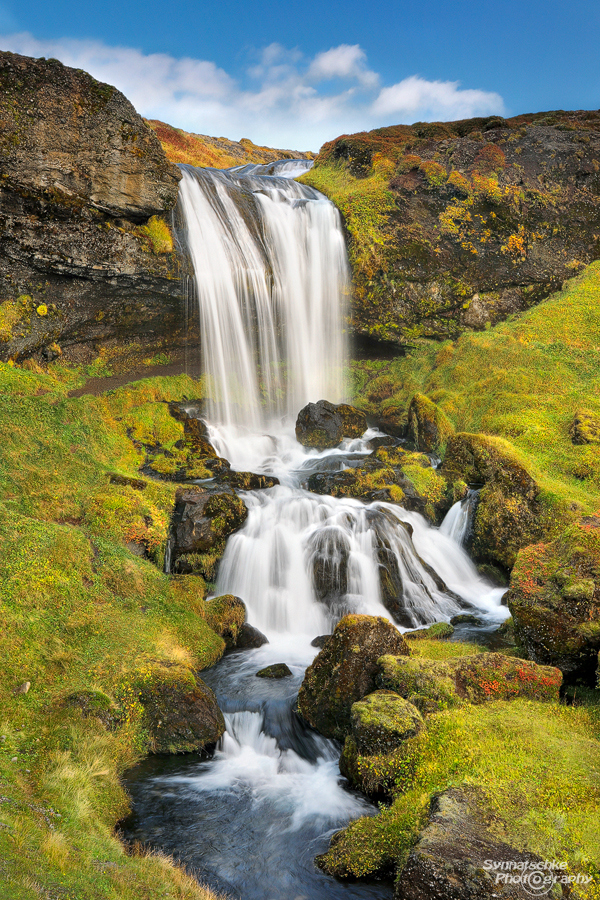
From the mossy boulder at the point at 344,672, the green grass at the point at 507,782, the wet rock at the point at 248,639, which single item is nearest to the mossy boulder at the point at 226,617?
the wet rock at the point at 248,639

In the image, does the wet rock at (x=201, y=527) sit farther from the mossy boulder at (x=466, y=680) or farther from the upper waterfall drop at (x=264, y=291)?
the upper waterfall drop at (x=264, y=291)

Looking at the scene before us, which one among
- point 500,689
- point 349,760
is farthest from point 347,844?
point 500,689

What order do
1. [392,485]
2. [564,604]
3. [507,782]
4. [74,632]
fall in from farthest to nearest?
[392,485], [74,632], [564,604], [507,782]

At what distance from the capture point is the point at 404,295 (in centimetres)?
2519

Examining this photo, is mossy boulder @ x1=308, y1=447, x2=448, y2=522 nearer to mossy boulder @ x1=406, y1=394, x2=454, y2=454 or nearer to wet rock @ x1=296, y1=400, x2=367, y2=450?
mossy boulder @ x1=406, y1=394, x2=454, y2=454

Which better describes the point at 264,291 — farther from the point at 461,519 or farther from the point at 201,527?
the point at 461,519

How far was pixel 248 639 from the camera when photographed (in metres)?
12.4

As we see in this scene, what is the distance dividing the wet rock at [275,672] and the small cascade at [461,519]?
7.55 m

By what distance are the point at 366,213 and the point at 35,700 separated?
2422 cm

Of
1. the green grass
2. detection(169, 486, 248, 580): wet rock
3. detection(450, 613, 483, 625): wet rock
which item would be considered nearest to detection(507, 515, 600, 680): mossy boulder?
the green grass

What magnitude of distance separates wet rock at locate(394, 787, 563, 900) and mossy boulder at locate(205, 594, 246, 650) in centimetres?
745

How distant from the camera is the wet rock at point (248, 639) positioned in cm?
1235

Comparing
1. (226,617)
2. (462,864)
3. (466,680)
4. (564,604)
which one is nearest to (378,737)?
(466,680)

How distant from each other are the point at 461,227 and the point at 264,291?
1076 cm
